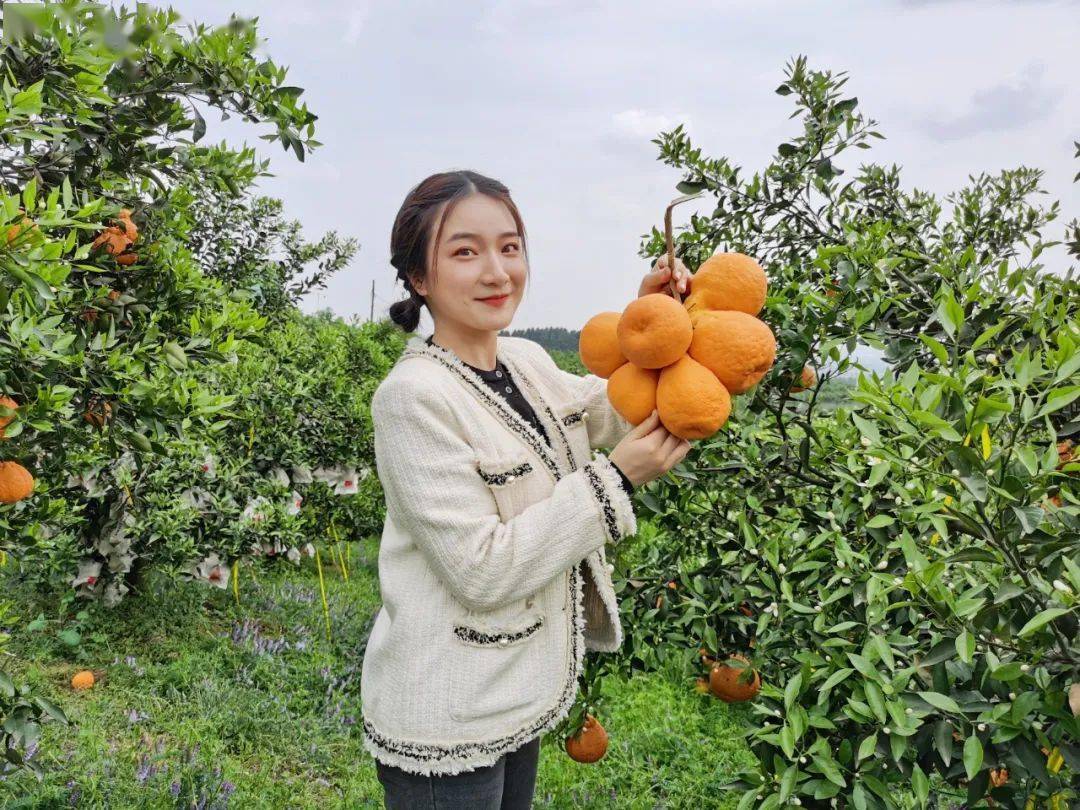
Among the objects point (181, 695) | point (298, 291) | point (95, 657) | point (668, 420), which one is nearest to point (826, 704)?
point (668, 420)

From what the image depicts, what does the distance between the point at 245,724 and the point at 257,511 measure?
1.14 meters

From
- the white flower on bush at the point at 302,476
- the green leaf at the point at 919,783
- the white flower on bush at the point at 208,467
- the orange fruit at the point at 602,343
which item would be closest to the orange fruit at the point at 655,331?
the orange fruit at the point at 602,343

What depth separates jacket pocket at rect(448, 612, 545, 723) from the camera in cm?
129

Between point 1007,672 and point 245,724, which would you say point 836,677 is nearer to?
point 1007,672

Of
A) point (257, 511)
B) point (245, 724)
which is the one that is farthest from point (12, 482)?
point (257, 511)

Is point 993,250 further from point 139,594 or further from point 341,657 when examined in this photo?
point 139,594

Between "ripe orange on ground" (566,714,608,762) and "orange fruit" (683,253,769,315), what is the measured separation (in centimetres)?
130

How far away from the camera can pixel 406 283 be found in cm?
153

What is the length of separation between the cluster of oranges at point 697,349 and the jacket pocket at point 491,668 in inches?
17.3

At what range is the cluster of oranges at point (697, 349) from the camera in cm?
109

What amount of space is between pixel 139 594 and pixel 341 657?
119 centimetres

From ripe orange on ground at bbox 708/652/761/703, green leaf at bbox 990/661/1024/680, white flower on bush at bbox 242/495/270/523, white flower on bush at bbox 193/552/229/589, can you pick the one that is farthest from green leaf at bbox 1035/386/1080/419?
white flower on bush at bbox 193/552/229/589

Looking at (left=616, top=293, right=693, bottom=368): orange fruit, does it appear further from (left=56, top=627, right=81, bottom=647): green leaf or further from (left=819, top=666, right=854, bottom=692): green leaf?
(left=56, top=627, right=81, bottom=647): green leaf

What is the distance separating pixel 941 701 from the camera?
0.98 m
